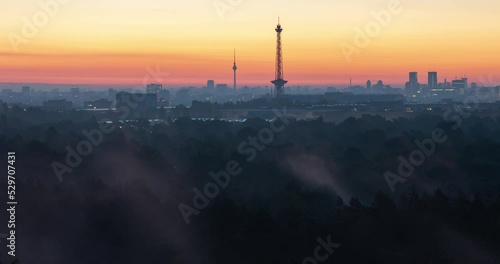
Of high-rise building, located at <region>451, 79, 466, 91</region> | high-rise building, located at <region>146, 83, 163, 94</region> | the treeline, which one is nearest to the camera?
the treeline

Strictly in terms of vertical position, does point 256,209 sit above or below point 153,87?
below

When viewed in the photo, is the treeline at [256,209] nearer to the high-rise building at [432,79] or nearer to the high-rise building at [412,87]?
the high-rise building at [412,87]

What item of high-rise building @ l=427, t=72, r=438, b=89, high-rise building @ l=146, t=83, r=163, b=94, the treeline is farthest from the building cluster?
the treeline

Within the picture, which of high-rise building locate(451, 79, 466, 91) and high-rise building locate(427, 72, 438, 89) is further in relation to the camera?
high-rise building locate(427, 72, 438, 89)

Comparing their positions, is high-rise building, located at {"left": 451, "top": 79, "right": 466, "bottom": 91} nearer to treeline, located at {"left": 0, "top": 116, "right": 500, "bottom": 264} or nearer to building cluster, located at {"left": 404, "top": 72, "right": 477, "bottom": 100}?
building cluster, located at {"left": 404, "top": 72, "right": 477, "bottom": 100}

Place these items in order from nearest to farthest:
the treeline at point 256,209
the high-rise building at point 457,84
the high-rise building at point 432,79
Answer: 1. the treeline at point 256,209
2. the high-rise building at point 457,84
3. the high-rise building at point 432,79

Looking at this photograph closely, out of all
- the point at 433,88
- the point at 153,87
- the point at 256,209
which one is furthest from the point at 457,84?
the point at 256,209

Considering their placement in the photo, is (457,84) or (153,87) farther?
(457,84)

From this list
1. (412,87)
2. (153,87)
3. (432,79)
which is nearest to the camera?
(153,87)

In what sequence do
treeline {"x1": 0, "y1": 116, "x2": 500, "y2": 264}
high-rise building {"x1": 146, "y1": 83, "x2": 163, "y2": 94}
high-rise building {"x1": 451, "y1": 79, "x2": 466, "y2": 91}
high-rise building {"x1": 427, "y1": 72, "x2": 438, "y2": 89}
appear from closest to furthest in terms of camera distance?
treeline {"x1": 0, "y1": 116, "x2": 500, "y2": 264} → high-rise building {"x1": 146, "y1": 83, "x2": 163, "y2": 94} → high-rise building {"x1": 451, "y1": 79, "x2": 466, "y2": 91} → high-rise building {"x1": 427, "y1": 72, "x2": 438, "y2": 89}

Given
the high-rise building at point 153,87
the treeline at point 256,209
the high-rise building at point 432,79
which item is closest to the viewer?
the treeline at point 256,209

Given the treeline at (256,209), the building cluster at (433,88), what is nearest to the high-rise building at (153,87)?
the building cluster at (433,88)

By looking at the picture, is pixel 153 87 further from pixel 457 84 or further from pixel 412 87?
pixel 457 84
